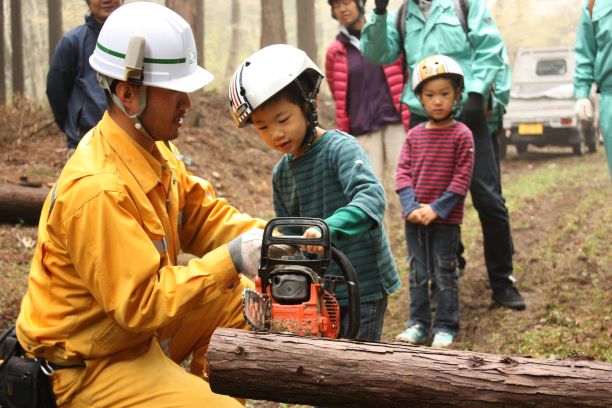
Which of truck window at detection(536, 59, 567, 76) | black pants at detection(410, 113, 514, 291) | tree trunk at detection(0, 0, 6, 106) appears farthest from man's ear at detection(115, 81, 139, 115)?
truck window at detection(536, 59, 567, 76)

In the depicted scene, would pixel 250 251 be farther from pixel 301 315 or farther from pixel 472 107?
pixel 472 107

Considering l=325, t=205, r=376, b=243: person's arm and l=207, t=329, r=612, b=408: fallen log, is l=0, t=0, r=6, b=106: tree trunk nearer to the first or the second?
l=325, t=205, r=376, b=243: person's arm

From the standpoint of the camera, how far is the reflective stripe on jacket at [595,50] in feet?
18.5

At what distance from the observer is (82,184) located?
325 centimetres

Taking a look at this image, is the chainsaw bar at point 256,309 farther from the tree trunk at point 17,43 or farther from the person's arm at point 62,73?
the tree trunk at point 17,43

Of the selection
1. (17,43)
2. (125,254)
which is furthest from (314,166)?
(17,43)

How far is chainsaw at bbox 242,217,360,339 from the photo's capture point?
9.91 feet

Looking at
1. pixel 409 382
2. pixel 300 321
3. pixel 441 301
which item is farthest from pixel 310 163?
pixel 441 301

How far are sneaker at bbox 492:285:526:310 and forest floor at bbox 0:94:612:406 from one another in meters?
0.06

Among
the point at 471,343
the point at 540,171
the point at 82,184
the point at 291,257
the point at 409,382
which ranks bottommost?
the point at 540,171

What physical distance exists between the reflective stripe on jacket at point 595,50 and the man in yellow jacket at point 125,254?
3326mm

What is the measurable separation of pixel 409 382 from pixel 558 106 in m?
15.9

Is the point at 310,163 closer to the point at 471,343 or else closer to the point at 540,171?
the point at 471,343

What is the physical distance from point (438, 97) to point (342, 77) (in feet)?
6.26
